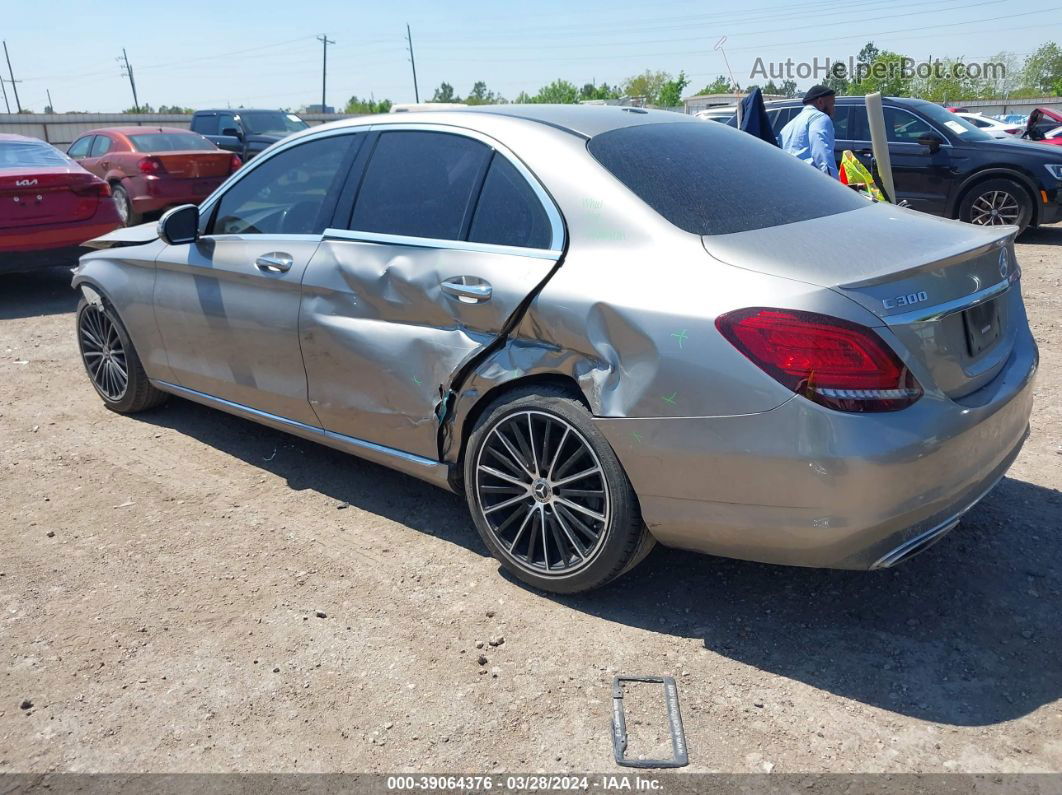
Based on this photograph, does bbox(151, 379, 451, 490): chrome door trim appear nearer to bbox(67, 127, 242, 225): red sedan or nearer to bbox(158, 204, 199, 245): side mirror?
bbox(158, 204, 199, 245): side mirror

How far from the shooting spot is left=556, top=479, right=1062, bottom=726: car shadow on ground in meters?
2.80

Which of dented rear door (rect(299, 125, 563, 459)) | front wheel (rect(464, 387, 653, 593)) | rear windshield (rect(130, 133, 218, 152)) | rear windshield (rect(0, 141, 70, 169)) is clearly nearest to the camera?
front wheel (rect(464, 387, 653, 593))

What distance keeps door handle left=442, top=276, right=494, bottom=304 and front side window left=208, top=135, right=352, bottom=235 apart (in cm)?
91

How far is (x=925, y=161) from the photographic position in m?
11.1

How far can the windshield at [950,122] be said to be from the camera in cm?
1105

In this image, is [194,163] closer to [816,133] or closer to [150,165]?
[150,165]

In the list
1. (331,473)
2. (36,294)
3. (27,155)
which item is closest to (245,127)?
(27,155)

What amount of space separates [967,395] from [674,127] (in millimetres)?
1638

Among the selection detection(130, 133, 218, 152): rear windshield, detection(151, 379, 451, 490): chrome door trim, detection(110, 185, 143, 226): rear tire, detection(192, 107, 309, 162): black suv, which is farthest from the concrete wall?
detection(151, 379, 451, 490): chrome door trim

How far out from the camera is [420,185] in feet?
12.2

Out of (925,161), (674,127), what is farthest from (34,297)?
(925,161)

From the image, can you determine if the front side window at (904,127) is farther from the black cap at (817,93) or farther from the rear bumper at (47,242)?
the rear bumper at (47,242)

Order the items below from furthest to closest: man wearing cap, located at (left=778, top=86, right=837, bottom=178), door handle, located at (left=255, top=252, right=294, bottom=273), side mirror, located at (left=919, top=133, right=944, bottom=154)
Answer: side mirror, located at (left=919, top=133, right=944, bottom=154) → man wearing cap, located at (left=778, top=86, right=837, bottom=178) → door handle, located at (left=255, top=252, right=294, bottom=273)

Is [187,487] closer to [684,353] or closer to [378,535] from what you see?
[378,535]
